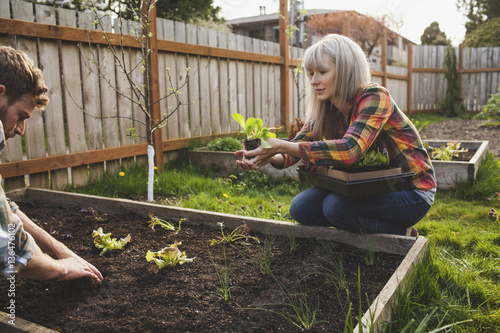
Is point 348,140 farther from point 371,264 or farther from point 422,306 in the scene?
Answer: point 422,306

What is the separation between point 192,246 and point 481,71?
13.6 meters

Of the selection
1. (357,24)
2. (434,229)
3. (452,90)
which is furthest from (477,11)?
(434,229)

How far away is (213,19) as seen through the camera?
1435 centimetres

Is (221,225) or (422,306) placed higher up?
(221,225)

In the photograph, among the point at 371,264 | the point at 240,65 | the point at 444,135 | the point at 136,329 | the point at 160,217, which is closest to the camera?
the point at 136,329

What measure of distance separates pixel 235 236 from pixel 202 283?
0.58 m

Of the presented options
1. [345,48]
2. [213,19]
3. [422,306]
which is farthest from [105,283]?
[213,19]

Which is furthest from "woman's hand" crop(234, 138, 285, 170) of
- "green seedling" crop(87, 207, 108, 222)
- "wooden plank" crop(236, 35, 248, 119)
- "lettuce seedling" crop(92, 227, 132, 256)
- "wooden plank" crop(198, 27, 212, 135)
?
"wooden plank" crop(236, 35, 248, 119)

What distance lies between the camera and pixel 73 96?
12.8 feet

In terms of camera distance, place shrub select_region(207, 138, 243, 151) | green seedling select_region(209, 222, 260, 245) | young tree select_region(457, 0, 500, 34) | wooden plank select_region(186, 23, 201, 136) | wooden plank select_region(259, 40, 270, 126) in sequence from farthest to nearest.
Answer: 1. young tree select_region(457, 0, 500, 34)
2. wooden plank select_region(259, 40, 270, 126)
3. wooden plank select_region(186, 23, 201, 136)
4. shrub select_region(207, 138, 243, 151)
5. green seedling select_region(209, 222, 260, 245)

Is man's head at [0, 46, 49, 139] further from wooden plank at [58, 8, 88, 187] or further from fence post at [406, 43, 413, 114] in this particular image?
fence post at [406, 43, 413, 114]

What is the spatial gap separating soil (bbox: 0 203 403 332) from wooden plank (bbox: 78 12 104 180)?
185cm

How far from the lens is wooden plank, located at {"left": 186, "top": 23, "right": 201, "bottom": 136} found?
5.19 meters

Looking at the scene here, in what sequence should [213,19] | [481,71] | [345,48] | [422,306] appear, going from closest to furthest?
[422,306], [345,48], [481,71], [213,19]
